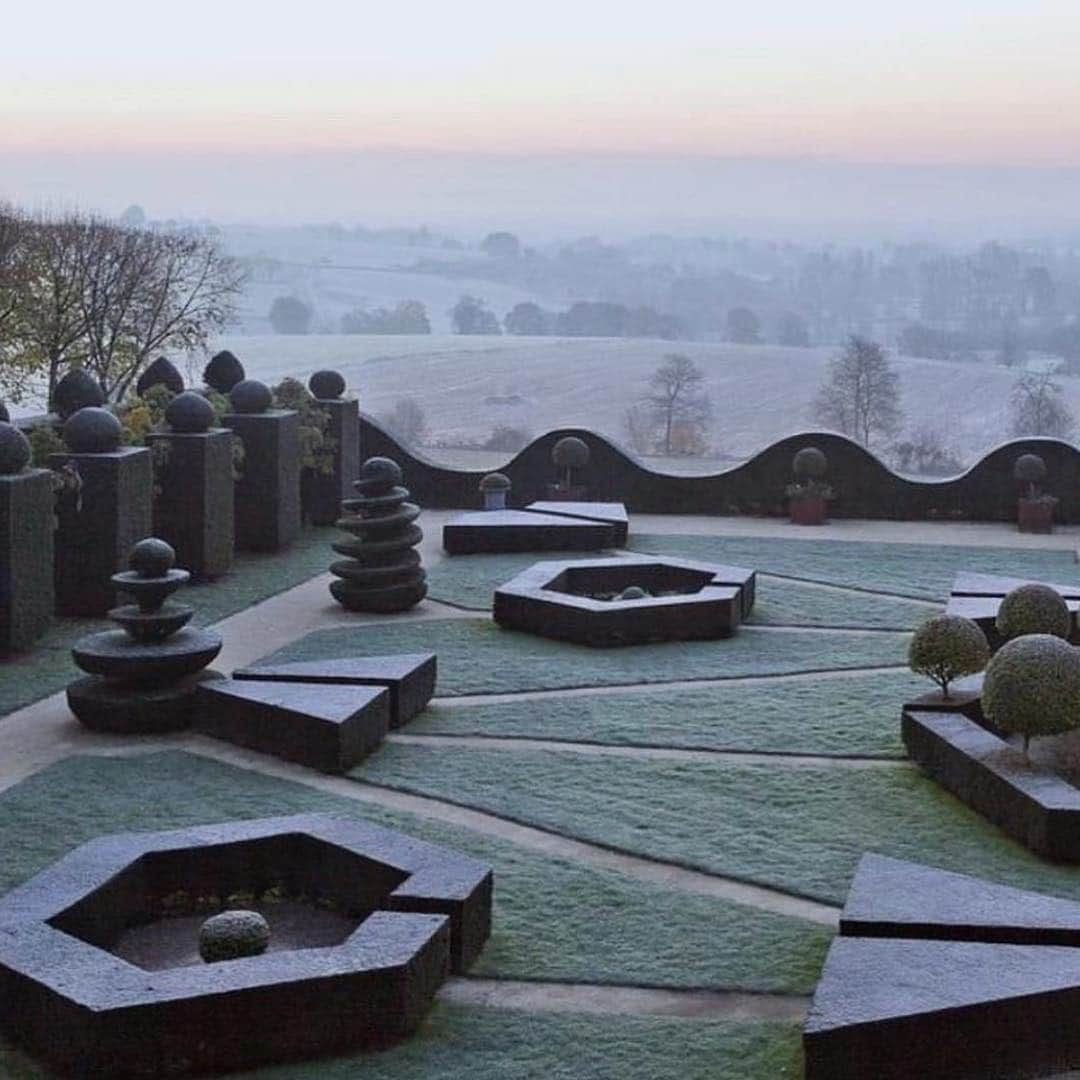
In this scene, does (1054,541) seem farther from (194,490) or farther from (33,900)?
(33,900)

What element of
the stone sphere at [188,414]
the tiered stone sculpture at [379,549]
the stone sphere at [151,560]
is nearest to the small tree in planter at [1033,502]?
the tiered stone sculpture at [379,549]

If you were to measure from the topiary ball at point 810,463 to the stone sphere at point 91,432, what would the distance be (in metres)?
10.7

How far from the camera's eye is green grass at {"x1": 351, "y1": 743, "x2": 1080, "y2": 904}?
10.4 metres

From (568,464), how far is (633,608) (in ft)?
29.5

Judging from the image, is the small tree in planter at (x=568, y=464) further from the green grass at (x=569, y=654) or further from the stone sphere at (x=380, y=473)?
the green grass at (x=569, y=654)

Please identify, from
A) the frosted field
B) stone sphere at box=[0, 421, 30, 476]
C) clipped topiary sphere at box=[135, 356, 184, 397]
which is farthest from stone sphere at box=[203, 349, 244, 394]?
stone sphere at box=[0, 421, 30, 476]

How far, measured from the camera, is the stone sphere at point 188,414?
2002 centimetres

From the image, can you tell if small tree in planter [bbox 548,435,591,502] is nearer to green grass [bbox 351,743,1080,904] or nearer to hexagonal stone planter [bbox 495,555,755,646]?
hexagonal stone planter [bbox 495,555,755,646]

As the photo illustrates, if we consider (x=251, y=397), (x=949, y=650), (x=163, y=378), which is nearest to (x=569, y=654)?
(x=949, y=650)

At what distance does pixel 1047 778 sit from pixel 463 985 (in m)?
4.36

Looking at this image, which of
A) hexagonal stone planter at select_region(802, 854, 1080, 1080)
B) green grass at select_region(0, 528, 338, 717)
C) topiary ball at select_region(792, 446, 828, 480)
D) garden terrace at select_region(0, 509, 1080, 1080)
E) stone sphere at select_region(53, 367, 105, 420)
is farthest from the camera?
topiary ball at select_region(792, 446, 828, 480)

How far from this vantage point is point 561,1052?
7832 mm

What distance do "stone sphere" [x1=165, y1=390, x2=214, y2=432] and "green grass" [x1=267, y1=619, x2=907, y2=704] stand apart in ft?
12.6

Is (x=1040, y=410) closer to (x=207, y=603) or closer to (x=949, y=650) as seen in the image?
(x=207, y=603)
